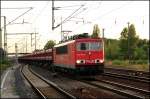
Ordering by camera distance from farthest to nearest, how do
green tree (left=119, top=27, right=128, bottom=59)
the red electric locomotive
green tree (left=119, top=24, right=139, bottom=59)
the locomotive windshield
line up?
1. green tree (left=119, top=27, right=128, bottom=59)
2. green tree (left=119, top=24, right=139, bottom=59)
3. the locomotive windshield
4. the red electric locomotive

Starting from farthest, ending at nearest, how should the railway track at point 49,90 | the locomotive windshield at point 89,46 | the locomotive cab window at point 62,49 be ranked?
the locomotive cab window at point 62,49 → the locomotive windshield at point 89,46 → the railway track at point 49,90

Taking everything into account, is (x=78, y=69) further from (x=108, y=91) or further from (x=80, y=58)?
(x=108, y=91)

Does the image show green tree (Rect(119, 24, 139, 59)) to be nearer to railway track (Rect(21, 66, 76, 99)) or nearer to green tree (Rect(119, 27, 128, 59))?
green tree (Rect(119, 27, 128, 59))

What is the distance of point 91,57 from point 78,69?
1255 millimetres

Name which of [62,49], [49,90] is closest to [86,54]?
[62,49]

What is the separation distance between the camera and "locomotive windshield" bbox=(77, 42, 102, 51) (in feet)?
96.2

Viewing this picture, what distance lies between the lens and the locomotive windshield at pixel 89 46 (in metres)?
29.3

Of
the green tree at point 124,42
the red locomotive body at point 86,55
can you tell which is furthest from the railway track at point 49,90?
the green tree at point 124,42

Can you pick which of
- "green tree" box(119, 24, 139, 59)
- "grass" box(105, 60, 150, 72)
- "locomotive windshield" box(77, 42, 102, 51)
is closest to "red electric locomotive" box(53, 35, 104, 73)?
"locomotive windshield" box(77, 42, 102, 51)

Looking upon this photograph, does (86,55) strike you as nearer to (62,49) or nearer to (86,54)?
(86,54)

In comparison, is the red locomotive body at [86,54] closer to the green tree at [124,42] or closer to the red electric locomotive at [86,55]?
the red electric locomotive at [86,55]

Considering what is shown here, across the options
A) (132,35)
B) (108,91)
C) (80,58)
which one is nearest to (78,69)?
(80,58)

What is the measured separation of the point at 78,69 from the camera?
28750 millimetres

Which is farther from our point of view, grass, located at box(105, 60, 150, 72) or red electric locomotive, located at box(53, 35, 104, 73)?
grass, located at box(105, 60, 150, 72)
